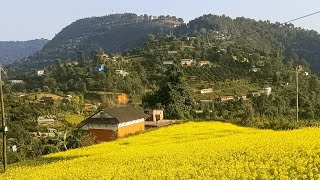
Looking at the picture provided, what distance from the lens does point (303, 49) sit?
144 meters

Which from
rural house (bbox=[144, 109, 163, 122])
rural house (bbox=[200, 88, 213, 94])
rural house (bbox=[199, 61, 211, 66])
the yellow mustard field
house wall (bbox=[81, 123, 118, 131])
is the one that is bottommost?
rural house (bbox=[200, 88, 213, 94])

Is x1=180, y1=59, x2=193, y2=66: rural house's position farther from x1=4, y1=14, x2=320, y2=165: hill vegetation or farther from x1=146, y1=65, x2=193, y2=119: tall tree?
x1=146, y1=65, x2=193, y2=119: tall tree

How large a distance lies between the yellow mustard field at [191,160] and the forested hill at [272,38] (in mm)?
94448

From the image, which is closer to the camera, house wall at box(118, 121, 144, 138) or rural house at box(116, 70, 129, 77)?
house wall at box(118, 121, 144, 138)

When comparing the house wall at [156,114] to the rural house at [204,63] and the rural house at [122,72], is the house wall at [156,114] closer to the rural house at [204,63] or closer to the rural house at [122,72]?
the rural house at [122,72]

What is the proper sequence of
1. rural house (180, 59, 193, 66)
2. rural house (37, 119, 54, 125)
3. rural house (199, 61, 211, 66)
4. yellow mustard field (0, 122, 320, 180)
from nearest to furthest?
yellow mustard field (0, 122, 320, 180)
rural house (37, 119, 54, 125)
rural house (199, 61, 211, 66)
rural house (180, 59, 193, 66)

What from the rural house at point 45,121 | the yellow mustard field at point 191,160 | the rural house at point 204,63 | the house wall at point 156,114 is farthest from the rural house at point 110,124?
the rural house at point 204,63

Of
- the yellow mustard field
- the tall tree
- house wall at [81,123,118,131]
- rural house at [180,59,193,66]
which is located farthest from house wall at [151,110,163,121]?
rural house at [180,59,193,66]

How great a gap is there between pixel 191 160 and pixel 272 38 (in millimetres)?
148421

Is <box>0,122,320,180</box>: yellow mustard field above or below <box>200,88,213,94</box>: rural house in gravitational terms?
above

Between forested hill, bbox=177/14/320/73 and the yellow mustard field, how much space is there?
94448 millimetres

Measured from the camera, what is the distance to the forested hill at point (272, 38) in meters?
135

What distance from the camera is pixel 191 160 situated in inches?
675

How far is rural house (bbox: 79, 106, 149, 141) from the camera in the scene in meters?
34.0
